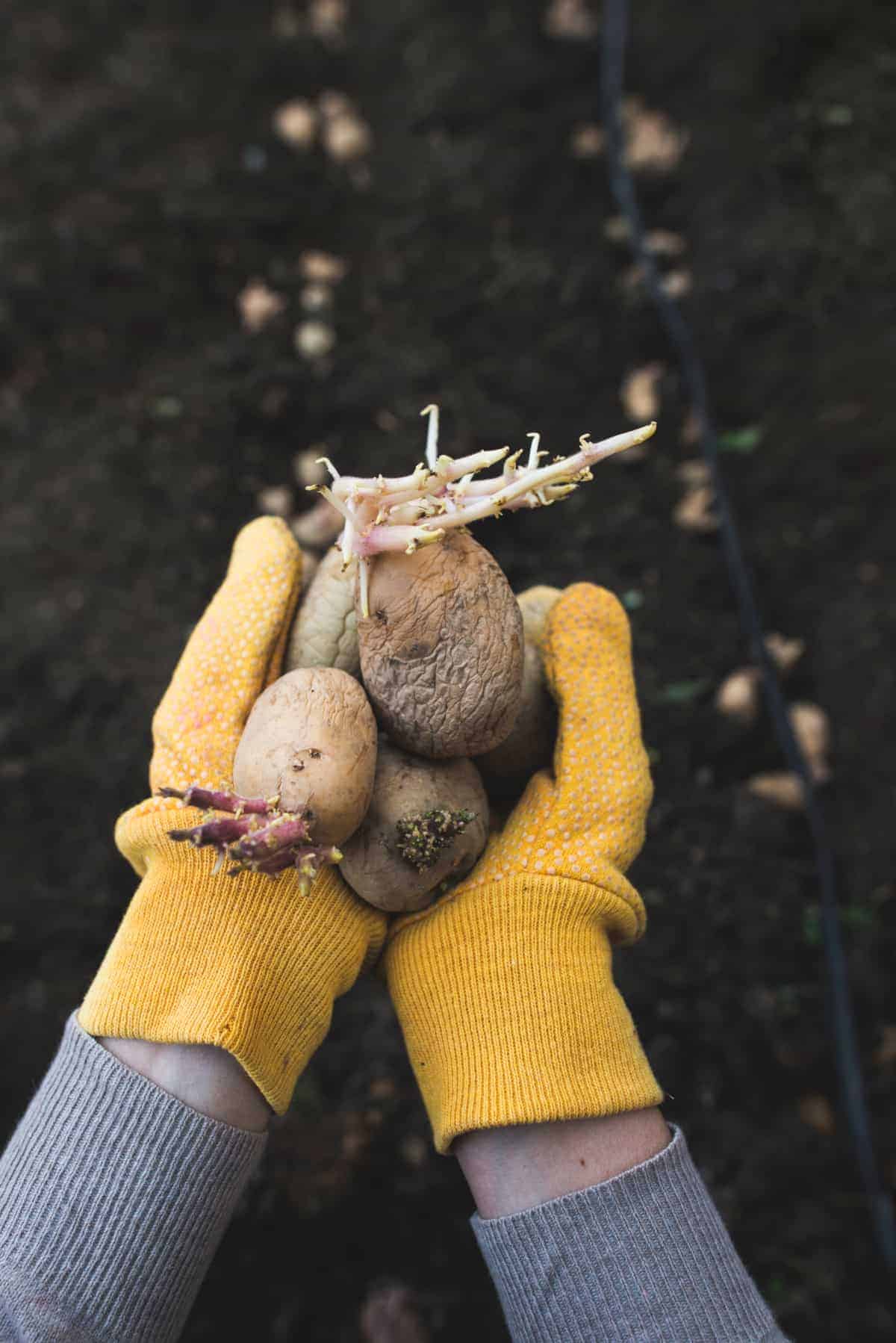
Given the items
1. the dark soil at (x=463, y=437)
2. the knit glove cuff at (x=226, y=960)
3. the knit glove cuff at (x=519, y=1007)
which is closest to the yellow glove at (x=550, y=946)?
the knit glove cuff at (x=519, y=1007)

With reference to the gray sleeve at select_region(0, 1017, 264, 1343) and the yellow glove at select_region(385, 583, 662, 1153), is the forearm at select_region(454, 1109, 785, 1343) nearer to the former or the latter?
the yellow glove at select_region(385, 583, 662, 1153)

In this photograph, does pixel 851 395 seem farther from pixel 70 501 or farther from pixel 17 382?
pixel 17 382

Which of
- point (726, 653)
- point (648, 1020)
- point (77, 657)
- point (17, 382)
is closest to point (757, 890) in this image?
point (648, 1020)

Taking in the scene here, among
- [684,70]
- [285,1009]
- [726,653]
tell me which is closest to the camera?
[285,1009]

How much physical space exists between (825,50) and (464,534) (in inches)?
98.5

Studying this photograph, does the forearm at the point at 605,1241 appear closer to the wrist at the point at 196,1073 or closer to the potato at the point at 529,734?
the wrist at the point at 196,1073

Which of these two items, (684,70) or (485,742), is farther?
(684,70)

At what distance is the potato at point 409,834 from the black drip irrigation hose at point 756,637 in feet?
3.63

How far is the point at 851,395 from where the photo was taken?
254cm

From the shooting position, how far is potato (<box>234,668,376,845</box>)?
1.15 meters

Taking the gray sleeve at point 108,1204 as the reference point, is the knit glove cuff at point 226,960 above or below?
above

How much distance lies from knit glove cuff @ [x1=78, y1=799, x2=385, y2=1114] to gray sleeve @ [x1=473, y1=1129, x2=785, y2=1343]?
34cm

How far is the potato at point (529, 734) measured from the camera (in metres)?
1.50

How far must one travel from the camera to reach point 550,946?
1291mm
